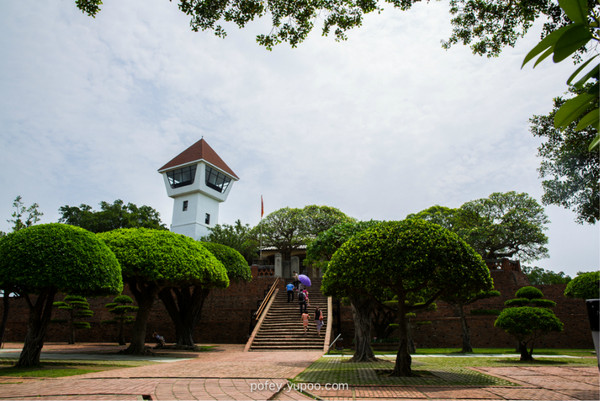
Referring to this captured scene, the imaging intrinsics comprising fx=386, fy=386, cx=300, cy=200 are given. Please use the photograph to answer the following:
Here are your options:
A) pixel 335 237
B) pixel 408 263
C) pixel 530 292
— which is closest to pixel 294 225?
pixel 335 237

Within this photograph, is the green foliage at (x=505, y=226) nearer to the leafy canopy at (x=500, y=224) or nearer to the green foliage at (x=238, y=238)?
the leafy canopy at (x=500, y=224)

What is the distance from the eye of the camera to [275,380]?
625 centimetres

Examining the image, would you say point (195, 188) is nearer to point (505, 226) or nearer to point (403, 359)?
point (505, 226)

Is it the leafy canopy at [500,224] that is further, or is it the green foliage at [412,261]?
the leafy canopy at [500,224]

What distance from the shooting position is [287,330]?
16.7 metres

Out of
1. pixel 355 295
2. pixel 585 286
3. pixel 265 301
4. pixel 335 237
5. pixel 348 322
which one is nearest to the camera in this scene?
pixel 355 295

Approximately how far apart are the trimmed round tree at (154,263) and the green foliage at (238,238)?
62.0 ft

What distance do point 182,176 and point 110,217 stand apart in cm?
861

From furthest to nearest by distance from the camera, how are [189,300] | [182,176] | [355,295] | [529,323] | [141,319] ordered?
[182,176] < [189,300] < [141,319] < [529,323] < [355,295]

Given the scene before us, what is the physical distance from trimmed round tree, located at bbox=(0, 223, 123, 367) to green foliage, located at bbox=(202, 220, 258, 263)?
925 inches

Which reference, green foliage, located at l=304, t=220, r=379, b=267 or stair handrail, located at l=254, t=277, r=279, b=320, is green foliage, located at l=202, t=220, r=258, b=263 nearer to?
stair handrail, located at l=254, t=277, r=279, b=320

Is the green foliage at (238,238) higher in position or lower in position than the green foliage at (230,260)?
higher

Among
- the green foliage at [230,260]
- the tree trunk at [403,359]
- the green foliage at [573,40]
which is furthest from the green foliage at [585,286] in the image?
the green foliage at [573,40]

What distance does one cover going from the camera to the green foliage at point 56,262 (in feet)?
28.1
